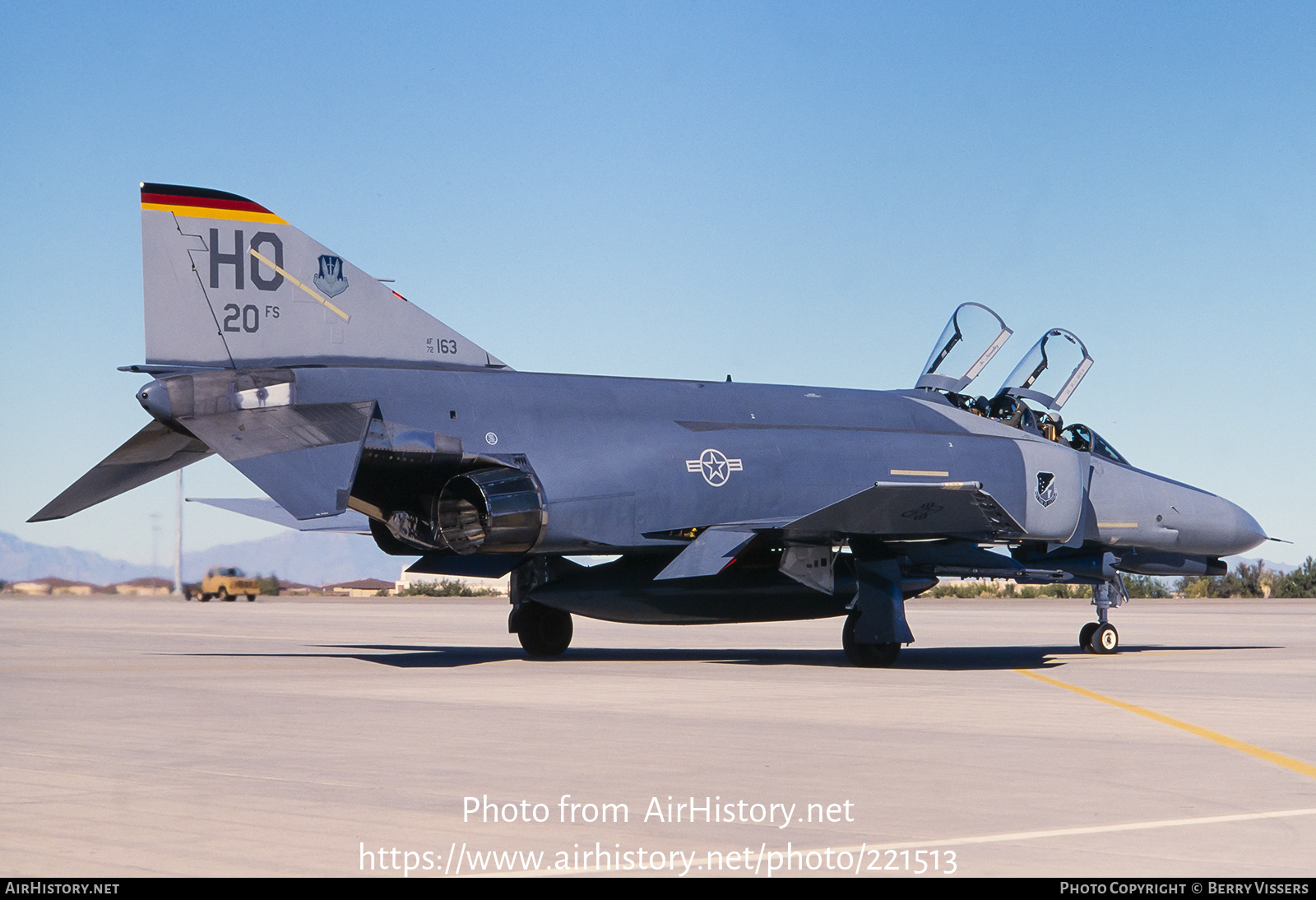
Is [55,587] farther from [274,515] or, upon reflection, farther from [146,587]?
[274,515]

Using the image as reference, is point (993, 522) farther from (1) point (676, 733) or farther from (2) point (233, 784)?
(2) point (233, 784)

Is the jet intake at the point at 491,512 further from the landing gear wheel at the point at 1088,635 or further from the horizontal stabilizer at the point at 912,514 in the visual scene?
the landing gear wheel at the point at 1088,635

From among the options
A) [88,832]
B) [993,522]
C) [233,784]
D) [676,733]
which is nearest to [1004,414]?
[993,522]

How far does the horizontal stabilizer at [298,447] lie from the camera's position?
512 inches

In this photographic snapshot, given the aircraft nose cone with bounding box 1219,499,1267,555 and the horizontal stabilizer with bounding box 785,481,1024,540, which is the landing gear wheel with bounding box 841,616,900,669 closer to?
the horizontal stabilizer with bounding box 785,481,1024,540

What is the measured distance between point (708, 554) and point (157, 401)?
5.96 meters

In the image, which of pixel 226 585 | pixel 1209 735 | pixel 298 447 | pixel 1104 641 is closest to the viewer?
pixel 1209 735

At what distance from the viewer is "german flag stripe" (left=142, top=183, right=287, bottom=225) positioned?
47.2 ft

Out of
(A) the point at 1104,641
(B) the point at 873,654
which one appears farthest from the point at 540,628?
(A) the point at 1104,641

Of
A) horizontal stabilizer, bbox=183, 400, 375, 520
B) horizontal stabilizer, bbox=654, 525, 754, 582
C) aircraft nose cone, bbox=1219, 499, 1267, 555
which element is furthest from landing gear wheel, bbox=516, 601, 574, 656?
aircraft nose cone, bbox=1219, 499, 1267, 555

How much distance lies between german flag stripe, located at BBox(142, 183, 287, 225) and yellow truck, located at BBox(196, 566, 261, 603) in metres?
38.5

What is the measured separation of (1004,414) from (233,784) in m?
14.4

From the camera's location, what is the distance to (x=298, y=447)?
44.5 ft

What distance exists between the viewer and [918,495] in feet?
48.2
